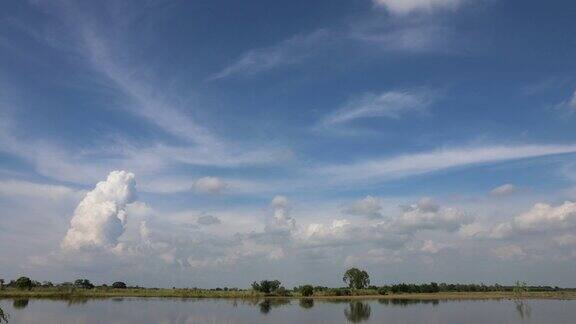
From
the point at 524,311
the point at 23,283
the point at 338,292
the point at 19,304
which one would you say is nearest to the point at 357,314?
the point at 524,311

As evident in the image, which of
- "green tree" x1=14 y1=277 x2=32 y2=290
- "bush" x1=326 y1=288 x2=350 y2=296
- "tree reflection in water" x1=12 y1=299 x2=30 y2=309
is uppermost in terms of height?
"green tree" x1=14 y1=277 x2=32 y2=290

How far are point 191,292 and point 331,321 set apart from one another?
68785 mm

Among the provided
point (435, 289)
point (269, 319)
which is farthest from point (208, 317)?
point (435, 289)

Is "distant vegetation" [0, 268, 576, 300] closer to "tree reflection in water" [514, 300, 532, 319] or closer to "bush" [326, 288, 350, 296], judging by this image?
"bush" [326, 288, 350, 296]

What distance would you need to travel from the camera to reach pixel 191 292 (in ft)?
355

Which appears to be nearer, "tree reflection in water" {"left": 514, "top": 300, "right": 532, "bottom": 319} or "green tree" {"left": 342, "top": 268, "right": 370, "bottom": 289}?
"tree reflection in water" {"left": 514, "top": 300, "right": 532, "bottom": 319}

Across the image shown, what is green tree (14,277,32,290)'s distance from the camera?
11378 cm

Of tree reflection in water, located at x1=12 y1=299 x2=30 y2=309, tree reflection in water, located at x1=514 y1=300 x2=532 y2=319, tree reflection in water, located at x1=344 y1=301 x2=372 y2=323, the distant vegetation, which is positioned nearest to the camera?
tree reflection in water, located at x1=344 y1=301 x2=372 y2=323

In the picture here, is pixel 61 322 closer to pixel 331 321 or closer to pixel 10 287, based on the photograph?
pixel 331 321

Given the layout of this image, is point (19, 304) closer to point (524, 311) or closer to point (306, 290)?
point (306, 290)

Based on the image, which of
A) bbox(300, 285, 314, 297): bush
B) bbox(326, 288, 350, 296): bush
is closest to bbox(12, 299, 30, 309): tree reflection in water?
bbox(300, 285, 314, 297): bush

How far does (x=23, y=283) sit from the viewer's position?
114 m

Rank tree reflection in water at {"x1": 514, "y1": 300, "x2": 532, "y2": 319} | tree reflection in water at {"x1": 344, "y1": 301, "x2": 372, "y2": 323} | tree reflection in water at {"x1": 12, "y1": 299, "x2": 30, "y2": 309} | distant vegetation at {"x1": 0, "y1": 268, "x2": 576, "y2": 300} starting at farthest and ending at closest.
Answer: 1. distant vegetation at {"x1": 0, "y1": 268, "x2": 576, "y2": 300}
2. tree reflection in water at {"x1": 12, "y1": 299, "x2": 30, "y2": 309}
3. tree reflection in water at {"x1": 514, "y1": 300, "x2": 532, "y2": 319}
4. tree reflection in water at {"x1": 344, "y1": 301, "x2": 372, "y2": 323}

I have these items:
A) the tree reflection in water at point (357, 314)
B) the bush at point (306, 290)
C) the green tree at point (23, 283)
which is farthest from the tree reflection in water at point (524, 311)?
the green tree at point (23, 283)
